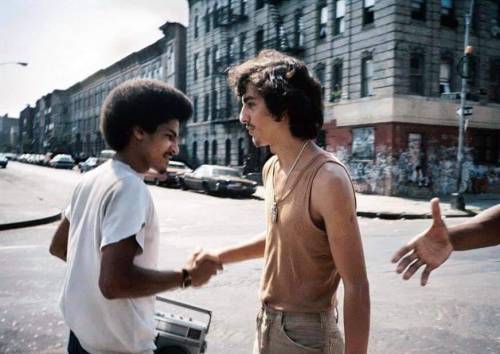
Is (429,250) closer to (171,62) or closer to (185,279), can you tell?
(185,279)

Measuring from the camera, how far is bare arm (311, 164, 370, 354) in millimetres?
1933

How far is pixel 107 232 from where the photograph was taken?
188 cm

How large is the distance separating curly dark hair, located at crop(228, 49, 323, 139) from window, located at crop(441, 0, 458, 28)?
26.1m

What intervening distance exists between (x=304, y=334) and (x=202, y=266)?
2.00 ft

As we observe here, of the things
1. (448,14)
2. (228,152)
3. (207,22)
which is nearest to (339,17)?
(448,14)

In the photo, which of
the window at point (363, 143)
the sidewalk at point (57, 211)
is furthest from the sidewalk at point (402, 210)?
the window at point (363, 143)

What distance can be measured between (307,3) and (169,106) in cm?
2945

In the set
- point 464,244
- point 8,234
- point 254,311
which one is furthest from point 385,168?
point 464,244

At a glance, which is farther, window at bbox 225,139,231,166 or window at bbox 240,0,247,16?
window at bbox 225,139,231,166

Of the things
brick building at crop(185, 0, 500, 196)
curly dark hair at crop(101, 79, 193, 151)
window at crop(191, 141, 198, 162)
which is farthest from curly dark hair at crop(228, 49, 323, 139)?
window at crop(191, 141, 198, 162)

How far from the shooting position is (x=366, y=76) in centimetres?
2566

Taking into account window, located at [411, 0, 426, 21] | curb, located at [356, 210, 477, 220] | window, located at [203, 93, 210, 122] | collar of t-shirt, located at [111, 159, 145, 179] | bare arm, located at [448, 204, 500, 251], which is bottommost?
curb, located at [356, 210, 477, 220]

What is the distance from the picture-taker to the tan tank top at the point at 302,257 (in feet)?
6.86

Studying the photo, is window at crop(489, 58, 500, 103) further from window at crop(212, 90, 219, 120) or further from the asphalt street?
window at crop(212, 90, 219, 120)
